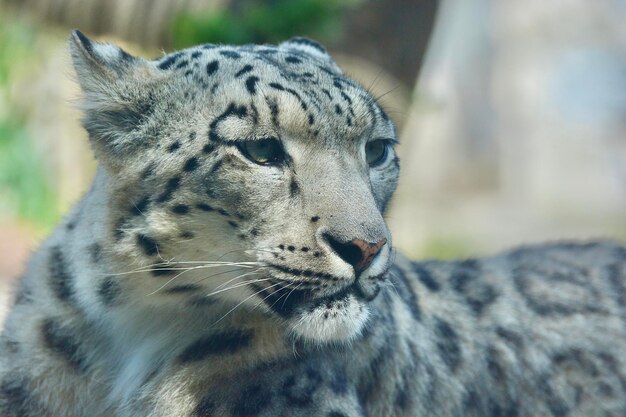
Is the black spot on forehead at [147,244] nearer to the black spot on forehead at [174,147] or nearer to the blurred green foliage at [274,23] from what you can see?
the black spot on forehead at [174,147]

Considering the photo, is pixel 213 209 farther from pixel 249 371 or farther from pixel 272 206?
pixel 249 371

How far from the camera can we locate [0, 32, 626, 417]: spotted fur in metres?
4.34

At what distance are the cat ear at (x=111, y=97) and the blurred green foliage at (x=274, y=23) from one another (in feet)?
16.7

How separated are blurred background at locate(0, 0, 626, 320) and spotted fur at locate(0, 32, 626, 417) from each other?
5031 mm

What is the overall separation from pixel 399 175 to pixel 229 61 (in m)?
1.08

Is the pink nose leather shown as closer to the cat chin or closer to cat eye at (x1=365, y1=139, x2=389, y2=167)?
the cat chin

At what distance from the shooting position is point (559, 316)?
5930mm

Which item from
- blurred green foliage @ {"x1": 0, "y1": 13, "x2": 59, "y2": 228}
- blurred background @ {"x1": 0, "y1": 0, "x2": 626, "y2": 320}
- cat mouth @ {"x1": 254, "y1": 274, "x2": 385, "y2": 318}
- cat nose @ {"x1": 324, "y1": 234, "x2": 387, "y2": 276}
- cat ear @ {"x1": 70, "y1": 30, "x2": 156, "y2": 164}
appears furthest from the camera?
blurred green foliage @ {"x1": 0, "y1": 13, "x2": 59, "y2": 228}

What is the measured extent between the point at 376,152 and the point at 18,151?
11.5 meters

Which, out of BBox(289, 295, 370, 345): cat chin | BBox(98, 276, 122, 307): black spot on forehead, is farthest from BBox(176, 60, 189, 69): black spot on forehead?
BBox(289, 295, 370, 345): cat chin

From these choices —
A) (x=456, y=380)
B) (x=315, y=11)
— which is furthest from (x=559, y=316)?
→ (x=315, y=11)

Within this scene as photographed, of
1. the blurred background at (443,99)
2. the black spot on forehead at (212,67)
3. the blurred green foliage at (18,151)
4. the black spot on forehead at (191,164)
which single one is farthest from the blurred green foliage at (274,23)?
the black spot on forehead at (191,164)

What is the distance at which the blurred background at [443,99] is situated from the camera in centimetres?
1088

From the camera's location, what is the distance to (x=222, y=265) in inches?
175
